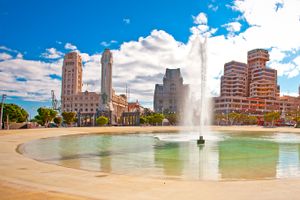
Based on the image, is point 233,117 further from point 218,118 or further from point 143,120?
point 143,120

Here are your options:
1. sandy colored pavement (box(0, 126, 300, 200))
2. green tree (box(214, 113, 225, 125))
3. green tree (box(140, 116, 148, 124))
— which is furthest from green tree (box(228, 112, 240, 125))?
sandy colored pavement (box(0, 126, 300, 200))

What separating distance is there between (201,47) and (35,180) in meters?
36.8

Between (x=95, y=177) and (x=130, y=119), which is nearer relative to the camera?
(x=95, y=177)

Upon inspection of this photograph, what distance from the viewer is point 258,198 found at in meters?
10.8

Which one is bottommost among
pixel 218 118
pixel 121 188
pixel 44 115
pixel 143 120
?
pixel 121 188

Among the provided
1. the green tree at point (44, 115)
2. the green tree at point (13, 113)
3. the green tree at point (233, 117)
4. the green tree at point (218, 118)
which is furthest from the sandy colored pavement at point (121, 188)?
the green tree at point (218, 118)

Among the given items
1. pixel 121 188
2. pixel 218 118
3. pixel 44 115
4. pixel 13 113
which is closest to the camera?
pixel 121 188

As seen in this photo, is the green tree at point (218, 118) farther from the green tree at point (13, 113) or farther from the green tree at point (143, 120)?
the green tree at point (13, 113)

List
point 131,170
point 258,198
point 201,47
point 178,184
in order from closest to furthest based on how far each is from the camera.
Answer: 1. point 258,198
2. point 178,184
3. point 131,170
4. point 201,47

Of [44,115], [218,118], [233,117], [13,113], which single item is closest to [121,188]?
[13,113]

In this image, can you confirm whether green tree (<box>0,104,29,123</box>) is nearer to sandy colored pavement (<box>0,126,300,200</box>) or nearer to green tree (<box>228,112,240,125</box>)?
sandy colored pavement (<box>0,126,300,200</box>)

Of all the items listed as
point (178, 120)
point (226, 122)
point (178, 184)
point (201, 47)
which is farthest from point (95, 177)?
point (226, 122)

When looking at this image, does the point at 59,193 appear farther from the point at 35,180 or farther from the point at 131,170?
the point at 131,170

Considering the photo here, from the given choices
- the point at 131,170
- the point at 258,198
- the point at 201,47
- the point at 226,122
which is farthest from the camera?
the point at 226,122
